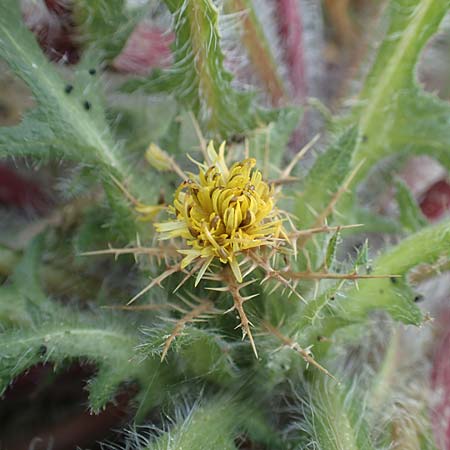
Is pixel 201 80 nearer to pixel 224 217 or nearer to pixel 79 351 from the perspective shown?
pixel 224 217

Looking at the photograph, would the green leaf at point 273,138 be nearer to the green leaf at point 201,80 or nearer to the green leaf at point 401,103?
the green leaf at point 201,80

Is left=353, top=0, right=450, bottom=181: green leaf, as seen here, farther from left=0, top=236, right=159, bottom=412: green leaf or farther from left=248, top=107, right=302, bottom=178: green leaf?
left=0, top=236, right=159, bottom=412: green leaf

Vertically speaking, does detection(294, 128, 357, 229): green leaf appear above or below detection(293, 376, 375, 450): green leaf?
above

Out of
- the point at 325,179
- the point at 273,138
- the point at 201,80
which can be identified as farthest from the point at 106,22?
the point at 325,179

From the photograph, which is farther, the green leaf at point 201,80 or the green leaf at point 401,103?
the green leaf at point 401,103

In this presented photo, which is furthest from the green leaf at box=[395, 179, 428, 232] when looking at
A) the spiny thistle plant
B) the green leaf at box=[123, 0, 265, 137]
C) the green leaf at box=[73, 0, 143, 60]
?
the green leaf at box=[73, 0, 143, 60]

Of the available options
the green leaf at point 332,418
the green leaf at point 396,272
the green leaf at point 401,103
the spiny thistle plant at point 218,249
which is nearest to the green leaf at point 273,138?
the spiny thistle plant at point 218,249

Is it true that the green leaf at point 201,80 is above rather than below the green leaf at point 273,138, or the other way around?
above
